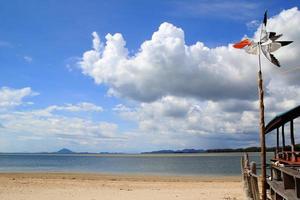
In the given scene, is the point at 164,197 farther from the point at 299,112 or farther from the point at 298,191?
the point at 298,191

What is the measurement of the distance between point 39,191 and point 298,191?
1767 centimetres

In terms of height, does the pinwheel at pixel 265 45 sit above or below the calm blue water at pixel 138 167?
above

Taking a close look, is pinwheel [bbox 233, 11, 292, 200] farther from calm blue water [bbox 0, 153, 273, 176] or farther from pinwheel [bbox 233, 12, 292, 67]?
calm blue water [bbox 0, 153, 273, 176]

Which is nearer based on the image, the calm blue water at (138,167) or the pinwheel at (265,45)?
the pinwheel at (265,45)

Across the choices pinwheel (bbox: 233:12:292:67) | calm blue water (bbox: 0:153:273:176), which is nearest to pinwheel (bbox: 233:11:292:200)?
pinwheel (bbox: 233:12:292:67)

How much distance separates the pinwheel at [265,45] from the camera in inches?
306

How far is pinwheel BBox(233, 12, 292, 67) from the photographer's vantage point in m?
7.77

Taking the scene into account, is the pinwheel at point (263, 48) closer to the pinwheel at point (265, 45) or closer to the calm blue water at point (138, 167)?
the pinwheel at point (265, 45)

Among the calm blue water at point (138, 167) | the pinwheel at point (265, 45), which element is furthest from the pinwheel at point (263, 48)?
the calm blue water at point (138, 167)

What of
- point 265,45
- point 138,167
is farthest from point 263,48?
point 138,167

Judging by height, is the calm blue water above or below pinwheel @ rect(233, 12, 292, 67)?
below

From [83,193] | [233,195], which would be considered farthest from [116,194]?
[233,195]

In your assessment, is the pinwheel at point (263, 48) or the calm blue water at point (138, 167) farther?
the calm blue water at point (138, 167)

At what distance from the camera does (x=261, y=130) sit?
7.92 meters
